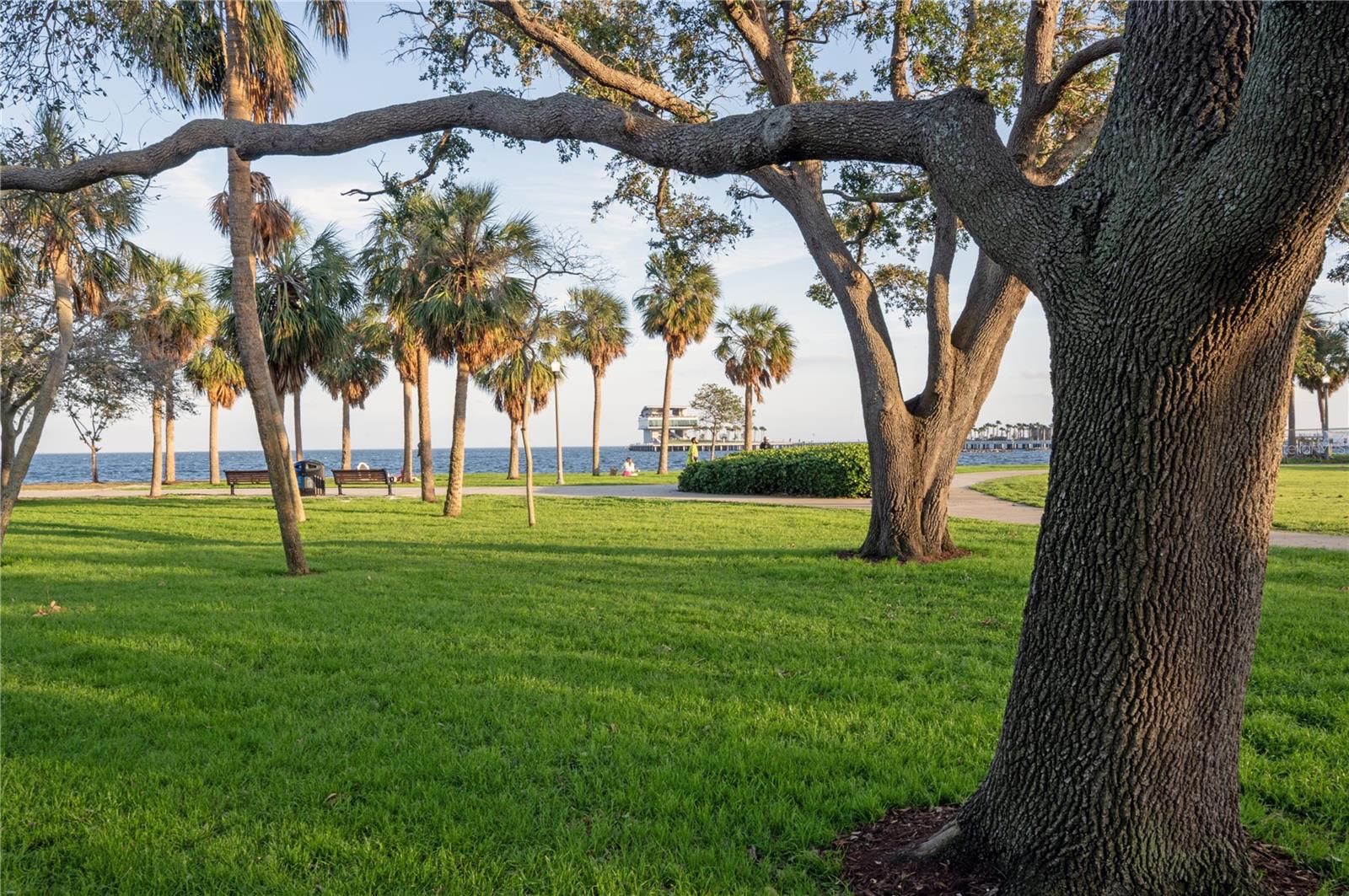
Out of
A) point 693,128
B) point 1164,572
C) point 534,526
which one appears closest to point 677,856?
point 1164,572

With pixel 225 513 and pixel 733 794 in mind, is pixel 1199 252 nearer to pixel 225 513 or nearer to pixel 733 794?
pixel 733 794

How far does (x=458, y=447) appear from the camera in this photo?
1889 centimetres

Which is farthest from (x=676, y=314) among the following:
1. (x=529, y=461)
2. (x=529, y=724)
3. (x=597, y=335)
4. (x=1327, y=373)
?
(x=1327, y=373)

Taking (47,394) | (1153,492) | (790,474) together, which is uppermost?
(47,394)

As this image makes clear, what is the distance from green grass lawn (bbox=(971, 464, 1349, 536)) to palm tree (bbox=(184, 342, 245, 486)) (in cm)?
2842

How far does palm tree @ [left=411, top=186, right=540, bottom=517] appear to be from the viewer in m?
16.9

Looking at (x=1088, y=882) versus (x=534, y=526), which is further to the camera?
(x=534, y=526)

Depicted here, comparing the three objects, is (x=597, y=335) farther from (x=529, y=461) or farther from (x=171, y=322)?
(x=529, y=461)

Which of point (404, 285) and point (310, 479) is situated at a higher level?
point (404, 285)

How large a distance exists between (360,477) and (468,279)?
36.5 feet

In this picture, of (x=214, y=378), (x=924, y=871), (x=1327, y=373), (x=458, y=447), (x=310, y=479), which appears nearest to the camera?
(x=924, y=871)

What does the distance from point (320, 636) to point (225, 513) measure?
567 inches

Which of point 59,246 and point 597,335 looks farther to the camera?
point 597,335

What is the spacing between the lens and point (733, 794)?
3.60m
